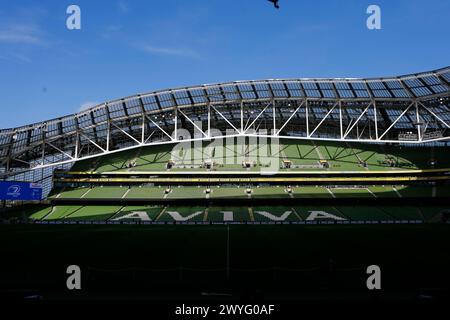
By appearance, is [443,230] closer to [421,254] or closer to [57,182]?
[421,254]

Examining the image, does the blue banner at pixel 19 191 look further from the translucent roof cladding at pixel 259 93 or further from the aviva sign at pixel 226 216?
the aviva sign at pixel 226 216

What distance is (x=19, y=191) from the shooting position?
188 feet

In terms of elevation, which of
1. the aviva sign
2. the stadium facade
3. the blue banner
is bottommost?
the aviva sign

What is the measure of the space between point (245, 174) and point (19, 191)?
1350 inches

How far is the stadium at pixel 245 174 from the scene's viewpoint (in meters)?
41.4

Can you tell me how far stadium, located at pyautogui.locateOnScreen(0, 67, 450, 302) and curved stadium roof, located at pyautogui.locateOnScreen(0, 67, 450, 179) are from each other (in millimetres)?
217

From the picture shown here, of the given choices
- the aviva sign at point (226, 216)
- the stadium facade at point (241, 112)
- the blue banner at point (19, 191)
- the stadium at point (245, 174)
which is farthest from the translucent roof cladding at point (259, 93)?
the aviva sign at point (226, 216)

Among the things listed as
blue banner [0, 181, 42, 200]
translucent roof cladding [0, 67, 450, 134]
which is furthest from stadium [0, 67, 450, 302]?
blue banner [0, 181, 42, 200]

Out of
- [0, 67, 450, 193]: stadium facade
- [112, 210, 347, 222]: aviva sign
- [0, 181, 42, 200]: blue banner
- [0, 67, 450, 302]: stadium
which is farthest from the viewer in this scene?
[0, 67, 450, 193]: stadium facade

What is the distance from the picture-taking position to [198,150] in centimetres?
7619

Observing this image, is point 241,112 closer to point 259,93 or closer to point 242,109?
point 242,109

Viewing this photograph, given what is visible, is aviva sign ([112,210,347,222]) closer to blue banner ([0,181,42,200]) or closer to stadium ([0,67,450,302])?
stadium ([0,67,450,302])

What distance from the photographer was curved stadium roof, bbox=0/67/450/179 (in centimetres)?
5797
